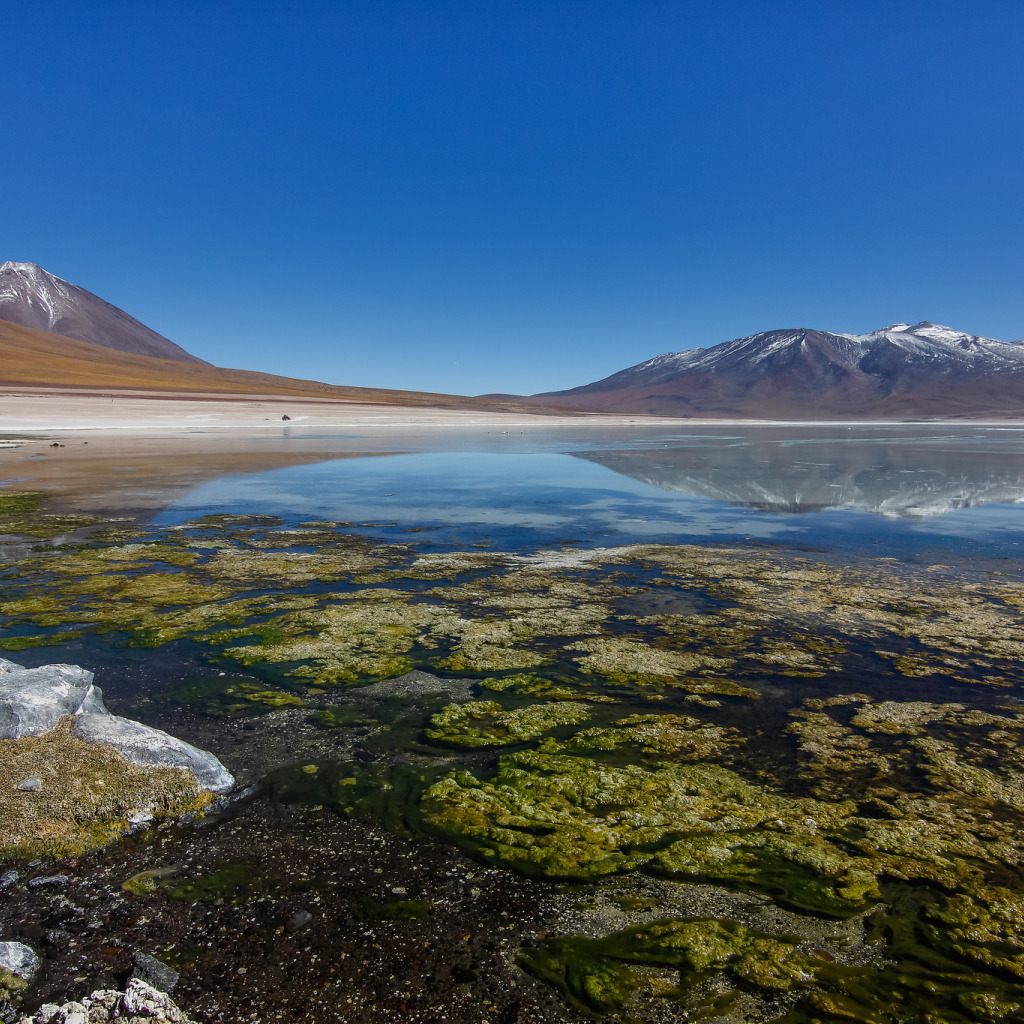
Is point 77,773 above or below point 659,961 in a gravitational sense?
above

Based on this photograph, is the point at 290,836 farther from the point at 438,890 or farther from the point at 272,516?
the point at 272,516

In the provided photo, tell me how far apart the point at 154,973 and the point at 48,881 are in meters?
1.04

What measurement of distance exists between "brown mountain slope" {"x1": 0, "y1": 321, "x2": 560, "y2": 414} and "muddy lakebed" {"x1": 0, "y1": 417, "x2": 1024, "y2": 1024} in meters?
89.8

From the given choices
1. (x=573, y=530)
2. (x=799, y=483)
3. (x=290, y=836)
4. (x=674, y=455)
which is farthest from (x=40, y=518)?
(x=674, y=455)

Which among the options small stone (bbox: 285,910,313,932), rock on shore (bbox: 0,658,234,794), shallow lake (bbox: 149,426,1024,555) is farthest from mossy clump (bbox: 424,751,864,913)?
shallow lake (bbox: 149,426,1024,555)

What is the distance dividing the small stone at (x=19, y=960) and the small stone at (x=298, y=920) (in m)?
1.03

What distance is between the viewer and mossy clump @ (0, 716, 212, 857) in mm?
3537

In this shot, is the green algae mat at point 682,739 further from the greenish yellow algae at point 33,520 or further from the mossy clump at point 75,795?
the greenish yellow algae at point 33,520

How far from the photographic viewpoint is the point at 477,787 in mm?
4234

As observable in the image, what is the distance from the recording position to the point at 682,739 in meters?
4.82

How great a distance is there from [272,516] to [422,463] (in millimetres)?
12446

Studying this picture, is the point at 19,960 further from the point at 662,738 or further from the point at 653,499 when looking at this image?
the point at 653,499

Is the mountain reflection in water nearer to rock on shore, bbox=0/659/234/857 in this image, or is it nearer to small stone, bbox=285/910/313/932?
rock on shore, bbox=0/659/234/857

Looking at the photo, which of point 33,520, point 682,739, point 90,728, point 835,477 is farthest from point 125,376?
point 682,739
